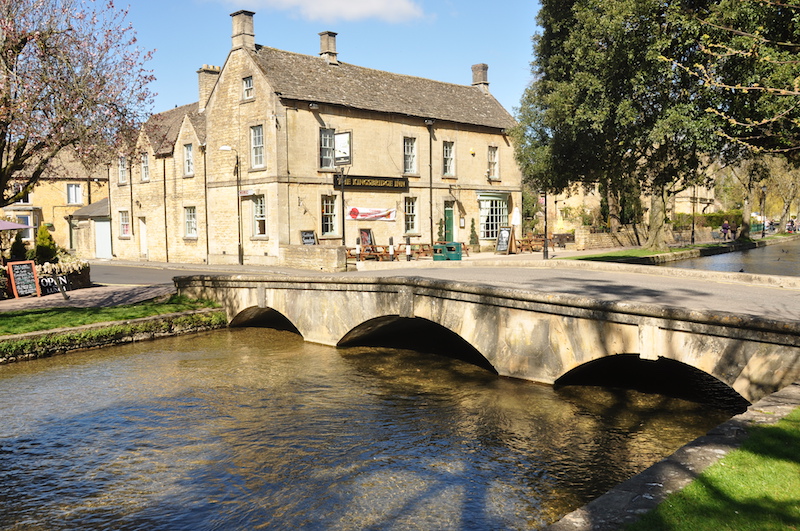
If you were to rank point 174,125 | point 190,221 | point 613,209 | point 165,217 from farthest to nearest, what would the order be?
point 613,209 → point 174,125 → point 165,217 → point 190,221

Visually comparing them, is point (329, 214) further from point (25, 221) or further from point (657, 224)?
point (25, 221)

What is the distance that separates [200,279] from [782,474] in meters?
18.4

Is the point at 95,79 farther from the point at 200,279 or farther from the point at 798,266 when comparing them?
the point at 798,266

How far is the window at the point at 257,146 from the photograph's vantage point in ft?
101

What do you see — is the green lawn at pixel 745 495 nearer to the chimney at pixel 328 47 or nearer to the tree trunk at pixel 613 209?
the chimney at pixel 328 47

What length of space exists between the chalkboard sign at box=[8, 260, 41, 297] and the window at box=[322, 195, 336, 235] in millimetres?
12824

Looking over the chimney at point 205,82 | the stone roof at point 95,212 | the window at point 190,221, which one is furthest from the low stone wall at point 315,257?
the stone roof at point 95,212

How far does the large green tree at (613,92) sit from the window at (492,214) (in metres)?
11.3

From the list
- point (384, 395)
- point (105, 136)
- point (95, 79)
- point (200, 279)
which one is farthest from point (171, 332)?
point (384, 395)

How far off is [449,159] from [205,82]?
46.4 ft

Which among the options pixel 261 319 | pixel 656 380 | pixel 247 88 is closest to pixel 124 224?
→ pixel 247 88

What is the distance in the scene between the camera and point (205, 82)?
36.2m

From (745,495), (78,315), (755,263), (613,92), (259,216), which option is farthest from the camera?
(259,216)

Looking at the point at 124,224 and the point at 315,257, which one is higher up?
the point at 124,224
